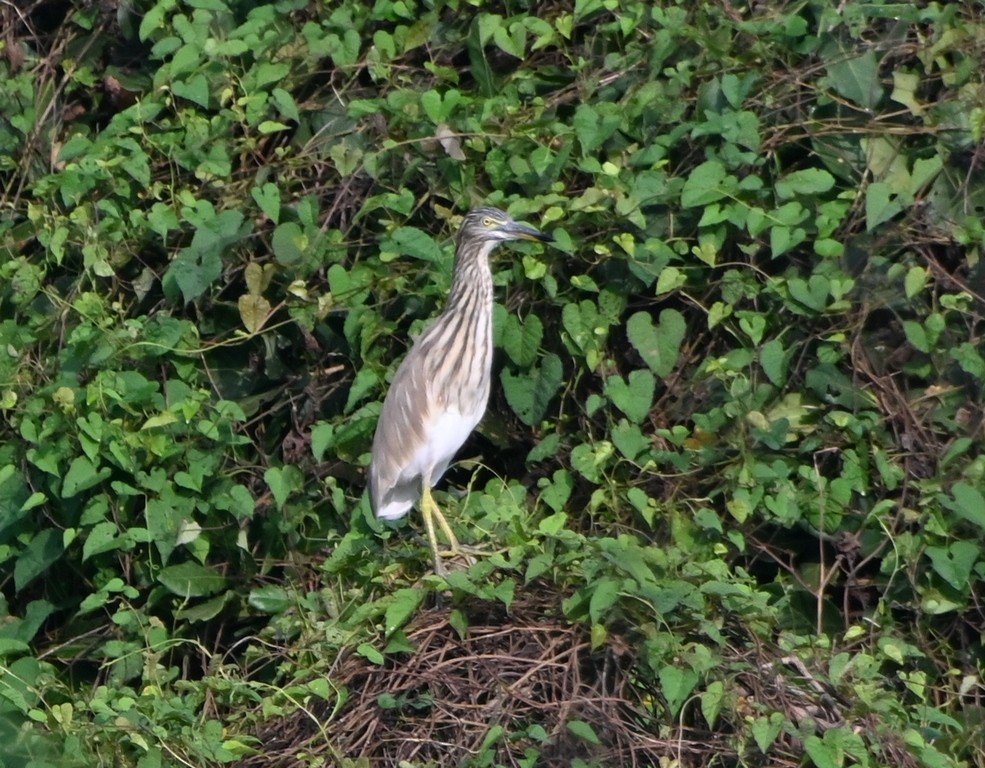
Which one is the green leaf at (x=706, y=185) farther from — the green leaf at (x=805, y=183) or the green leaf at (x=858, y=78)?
the green leaf at (x=858, y=78)

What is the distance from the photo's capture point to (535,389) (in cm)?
490

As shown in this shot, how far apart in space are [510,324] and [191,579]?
3.92 feet

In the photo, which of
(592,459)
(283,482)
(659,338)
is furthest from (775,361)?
(283,482)

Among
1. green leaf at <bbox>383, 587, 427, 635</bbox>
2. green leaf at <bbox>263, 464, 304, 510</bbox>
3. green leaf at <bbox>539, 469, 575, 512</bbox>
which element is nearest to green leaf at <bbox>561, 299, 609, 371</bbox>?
green leaf at <bbox>539, 469, 575, 512</bbox>

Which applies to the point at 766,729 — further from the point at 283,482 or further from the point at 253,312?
the point at 253,312

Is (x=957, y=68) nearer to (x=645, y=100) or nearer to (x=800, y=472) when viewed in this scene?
(x=645, y=100)

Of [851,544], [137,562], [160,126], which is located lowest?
[851,544]

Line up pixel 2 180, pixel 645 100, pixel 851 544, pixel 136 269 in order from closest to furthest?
pixel 851 544 < pixel 645 100 < pixel 136 269 < pixel 2 180

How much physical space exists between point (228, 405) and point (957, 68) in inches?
90.5

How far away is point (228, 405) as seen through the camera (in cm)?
491

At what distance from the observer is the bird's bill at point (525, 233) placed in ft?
15.6

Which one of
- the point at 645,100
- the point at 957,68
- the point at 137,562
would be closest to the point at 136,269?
the point at 137,562

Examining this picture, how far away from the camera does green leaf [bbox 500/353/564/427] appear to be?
16.0 ft

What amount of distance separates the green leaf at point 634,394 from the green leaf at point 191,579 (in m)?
1.29
